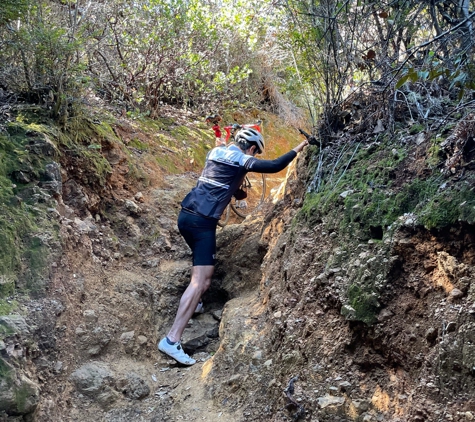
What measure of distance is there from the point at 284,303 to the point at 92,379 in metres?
1.58

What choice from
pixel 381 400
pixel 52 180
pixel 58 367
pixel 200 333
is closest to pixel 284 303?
pixel 381 400

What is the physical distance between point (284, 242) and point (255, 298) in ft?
1.99

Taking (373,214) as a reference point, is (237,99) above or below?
above

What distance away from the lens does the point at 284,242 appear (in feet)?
12.7

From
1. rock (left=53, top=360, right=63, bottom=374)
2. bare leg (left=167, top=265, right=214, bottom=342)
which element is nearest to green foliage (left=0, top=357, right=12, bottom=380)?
rock (left=53, top=360, right=63, bottom=374)

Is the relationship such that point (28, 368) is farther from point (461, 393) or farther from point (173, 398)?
point (461, 393)

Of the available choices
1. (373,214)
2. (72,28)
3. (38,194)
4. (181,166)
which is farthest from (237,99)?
(373,214)

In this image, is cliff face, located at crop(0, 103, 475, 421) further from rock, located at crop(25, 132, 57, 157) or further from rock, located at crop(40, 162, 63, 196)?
rock, located at crop(25, 132, 57, 157)

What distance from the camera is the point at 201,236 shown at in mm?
4594

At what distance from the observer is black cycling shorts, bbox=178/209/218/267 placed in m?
4.57

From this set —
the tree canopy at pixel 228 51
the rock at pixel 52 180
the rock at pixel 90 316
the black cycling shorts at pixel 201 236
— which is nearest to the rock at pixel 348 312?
the tree canopy at pixel 228 51

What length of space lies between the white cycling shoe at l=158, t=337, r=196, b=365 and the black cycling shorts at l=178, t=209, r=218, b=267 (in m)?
0.84

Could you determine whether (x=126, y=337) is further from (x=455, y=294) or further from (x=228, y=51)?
(x=228, y=51)

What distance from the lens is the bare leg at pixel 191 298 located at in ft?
13.7
